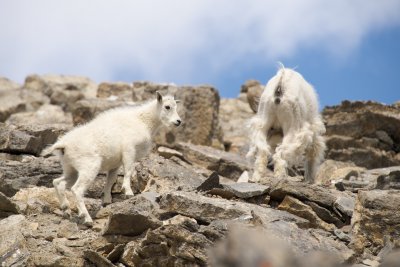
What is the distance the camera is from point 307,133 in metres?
13.4

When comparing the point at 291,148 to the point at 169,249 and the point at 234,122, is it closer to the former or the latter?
the point at 169,249

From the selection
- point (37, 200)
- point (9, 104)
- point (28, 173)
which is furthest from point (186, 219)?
point (9, 104)

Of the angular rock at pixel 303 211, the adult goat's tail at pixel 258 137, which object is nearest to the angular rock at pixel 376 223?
the angular rock at pixel 303 211

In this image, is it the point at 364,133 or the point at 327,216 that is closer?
the point at 327,216

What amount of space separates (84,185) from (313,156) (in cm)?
557

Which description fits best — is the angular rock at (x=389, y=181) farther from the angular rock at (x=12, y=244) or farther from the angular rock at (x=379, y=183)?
the angular rock at (x=12, y=244)

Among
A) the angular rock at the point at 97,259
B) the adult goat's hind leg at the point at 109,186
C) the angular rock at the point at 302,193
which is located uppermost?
the angular rock at the point at 302,193

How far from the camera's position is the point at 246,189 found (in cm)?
1123

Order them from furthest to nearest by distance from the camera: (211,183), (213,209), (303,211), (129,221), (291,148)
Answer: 1. (291,148)
2. (211,183)
3. (303,211)
4. (213,209)
5. (129,221)

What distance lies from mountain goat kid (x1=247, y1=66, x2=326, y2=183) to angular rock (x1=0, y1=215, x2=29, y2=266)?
4.88 metres

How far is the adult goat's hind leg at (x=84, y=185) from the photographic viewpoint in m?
10.6

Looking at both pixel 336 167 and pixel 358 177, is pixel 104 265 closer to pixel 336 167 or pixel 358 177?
pixel 358 177

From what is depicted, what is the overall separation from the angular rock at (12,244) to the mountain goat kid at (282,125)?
4.88 meters

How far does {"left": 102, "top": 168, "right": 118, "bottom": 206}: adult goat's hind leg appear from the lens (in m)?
11.9
